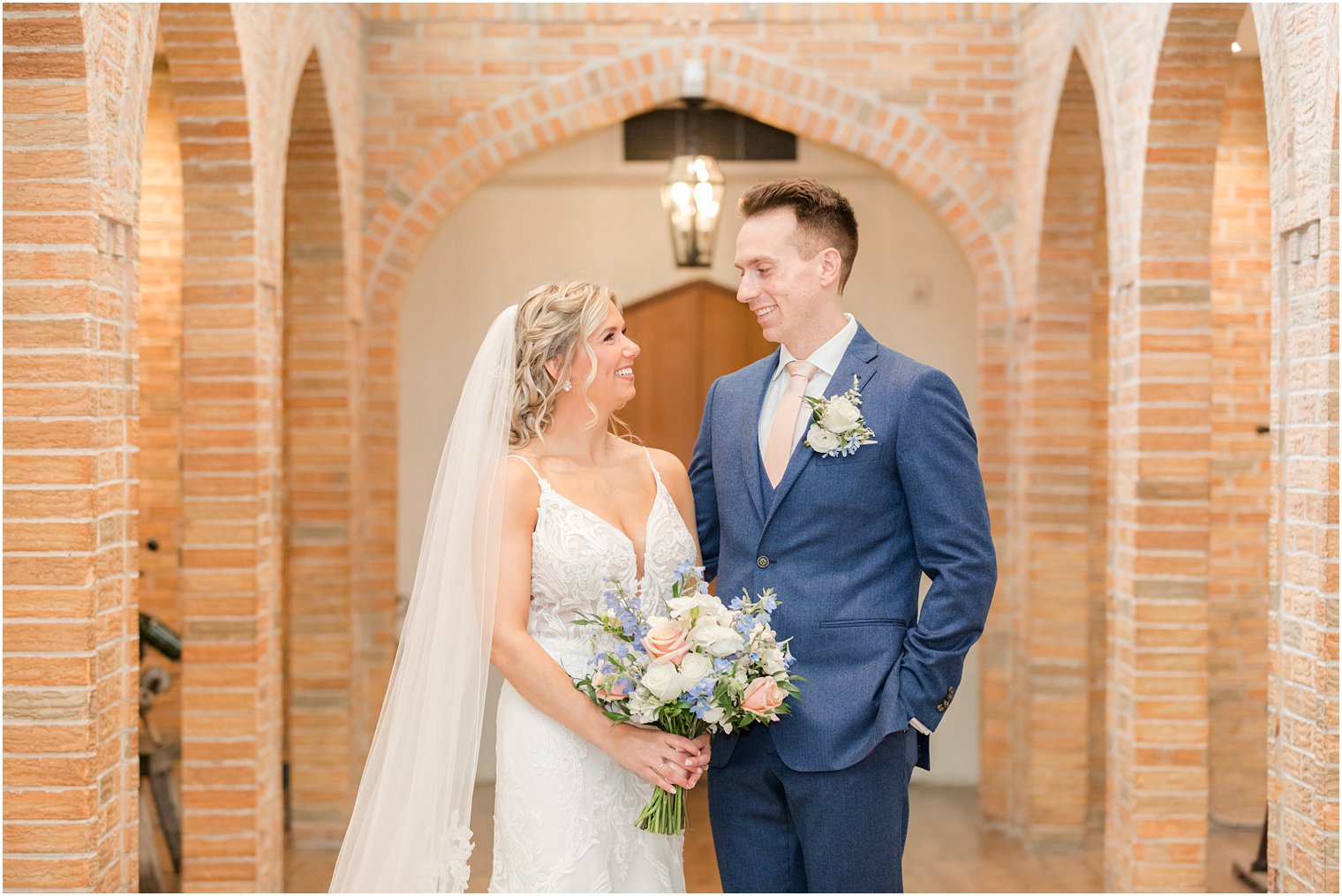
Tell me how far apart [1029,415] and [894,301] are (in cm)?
154

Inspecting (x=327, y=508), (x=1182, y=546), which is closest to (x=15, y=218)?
(x=327, y=508)

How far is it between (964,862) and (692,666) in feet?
13.5

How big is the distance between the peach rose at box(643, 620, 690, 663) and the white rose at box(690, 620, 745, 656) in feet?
0.13

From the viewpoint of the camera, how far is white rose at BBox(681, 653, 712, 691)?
239 centimetres

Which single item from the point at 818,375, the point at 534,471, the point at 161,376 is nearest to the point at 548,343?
the point at 534,471

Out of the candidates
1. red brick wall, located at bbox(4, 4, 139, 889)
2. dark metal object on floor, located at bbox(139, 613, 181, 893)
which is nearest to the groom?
red brick wall, located at bbox(4, 4, 139, 889)

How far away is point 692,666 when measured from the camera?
2.40m

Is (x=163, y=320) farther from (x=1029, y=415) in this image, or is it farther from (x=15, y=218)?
(x=1029, y=415)

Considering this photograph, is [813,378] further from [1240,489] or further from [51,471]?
[1240,489]

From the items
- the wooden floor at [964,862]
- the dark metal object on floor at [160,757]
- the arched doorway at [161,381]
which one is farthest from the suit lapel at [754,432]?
the arched doorway at [161,381]

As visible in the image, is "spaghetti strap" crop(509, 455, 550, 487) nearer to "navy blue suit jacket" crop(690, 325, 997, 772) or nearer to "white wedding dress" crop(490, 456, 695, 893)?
"white wedding dress" crop(490, 456, 695, 893)

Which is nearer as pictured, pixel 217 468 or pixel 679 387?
pixel 217 468

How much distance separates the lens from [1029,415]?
636cm

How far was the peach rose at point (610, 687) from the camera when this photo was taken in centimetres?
251
